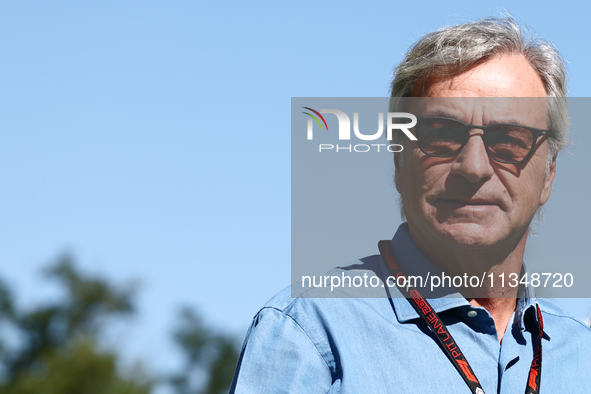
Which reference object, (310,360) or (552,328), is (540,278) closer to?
(552,328)

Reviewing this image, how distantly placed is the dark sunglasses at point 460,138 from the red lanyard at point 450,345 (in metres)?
0.55

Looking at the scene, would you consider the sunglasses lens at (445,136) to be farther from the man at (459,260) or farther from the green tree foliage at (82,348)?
the green tree foliage at (82,348)

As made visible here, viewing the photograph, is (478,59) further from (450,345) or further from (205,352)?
(205,352)

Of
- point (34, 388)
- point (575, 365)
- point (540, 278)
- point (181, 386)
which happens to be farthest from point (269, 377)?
point (181, 386)

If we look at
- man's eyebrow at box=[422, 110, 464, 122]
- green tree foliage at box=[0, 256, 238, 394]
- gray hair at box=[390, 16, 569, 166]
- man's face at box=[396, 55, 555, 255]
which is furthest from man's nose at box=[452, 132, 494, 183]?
green tree foliage at box=[0, 256, 238, 394]

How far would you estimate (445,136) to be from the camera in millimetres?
2891

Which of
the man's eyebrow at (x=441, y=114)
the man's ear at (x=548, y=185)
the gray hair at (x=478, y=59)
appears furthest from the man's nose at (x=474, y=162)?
the man's ear at (x=548, y=185)

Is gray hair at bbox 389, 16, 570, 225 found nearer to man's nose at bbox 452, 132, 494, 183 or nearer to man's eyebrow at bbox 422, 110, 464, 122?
man's eyebrow at bbox 422, 110, 464, 122

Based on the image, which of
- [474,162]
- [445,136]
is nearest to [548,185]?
[474,162]

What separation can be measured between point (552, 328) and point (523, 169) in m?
0.75

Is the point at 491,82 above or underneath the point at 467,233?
above

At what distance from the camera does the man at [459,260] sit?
249cm

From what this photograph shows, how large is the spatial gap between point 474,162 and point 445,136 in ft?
0.54

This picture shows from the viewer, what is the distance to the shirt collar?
2.70 metres
